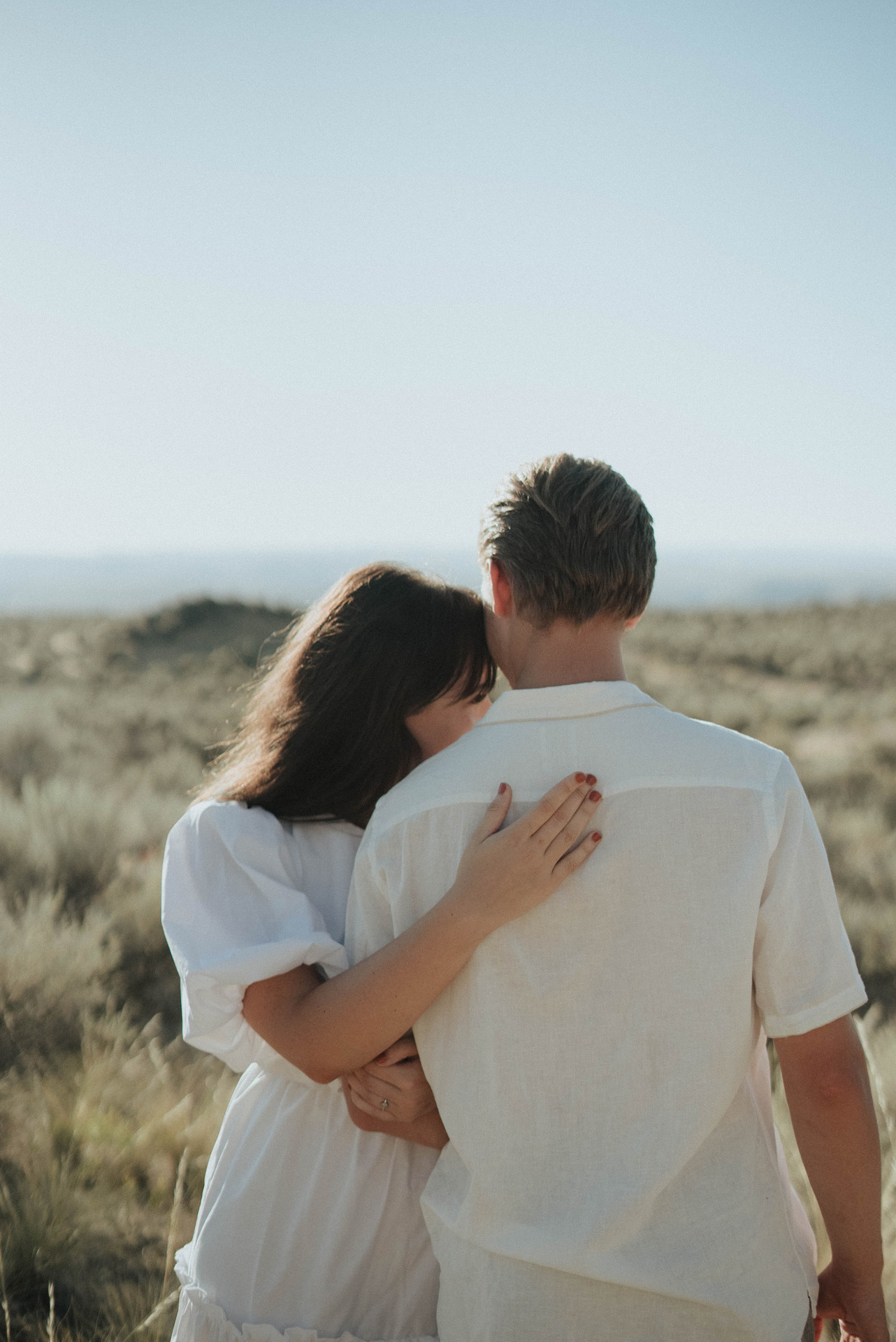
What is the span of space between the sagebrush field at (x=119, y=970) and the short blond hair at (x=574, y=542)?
1.60 m

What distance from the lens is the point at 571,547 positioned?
150 cm

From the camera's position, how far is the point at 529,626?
5.27ft

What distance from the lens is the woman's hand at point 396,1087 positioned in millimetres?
1624

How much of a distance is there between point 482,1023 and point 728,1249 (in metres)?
0.48

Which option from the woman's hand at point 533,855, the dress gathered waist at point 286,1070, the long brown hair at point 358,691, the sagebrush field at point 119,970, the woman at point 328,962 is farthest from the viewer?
the sagebrush field at point 119,970

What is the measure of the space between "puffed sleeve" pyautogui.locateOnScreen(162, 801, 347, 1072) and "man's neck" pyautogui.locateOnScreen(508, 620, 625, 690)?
627 millimetres

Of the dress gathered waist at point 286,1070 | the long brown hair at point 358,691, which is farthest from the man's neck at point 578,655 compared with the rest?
the dress gathered waist at point 286,1070

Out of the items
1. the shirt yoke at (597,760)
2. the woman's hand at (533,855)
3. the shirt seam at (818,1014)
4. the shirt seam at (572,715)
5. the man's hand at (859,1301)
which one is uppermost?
the shirt seam at (572,715)

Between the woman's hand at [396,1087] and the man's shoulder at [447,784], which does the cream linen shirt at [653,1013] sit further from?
the woman's hand at [396,1087]

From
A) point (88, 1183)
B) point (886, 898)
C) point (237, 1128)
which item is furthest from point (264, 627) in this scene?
point (237, 1128)

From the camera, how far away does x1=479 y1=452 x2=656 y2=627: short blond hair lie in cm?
150

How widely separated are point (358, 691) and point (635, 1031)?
A: 0.90m

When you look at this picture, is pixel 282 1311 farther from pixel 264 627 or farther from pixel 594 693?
pixel 264 627

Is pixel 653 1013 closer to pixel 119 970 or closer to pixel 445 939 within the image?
pixel 445 939
